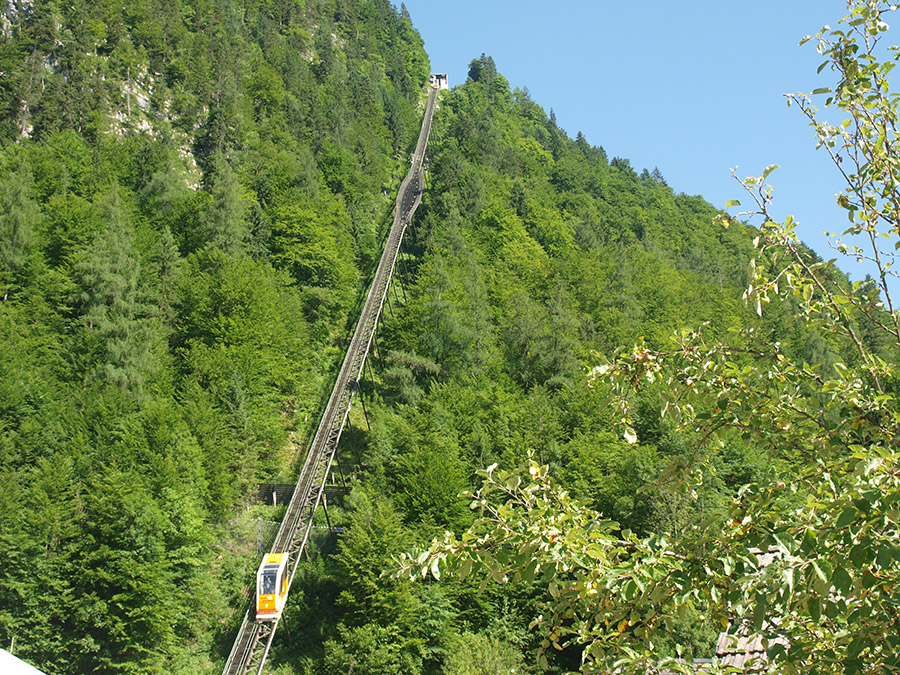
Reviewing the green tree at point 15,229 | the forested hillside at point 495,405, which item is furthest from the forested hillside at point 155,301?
the forested hillside at point 495,405

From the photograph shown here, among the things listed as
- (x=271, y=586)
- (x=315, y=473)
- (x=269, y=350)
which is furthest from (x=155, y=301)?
(x=271, y=586)

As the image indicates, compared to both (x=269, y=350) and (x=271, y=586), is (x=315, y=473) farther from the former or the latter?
(x=269, y=350)

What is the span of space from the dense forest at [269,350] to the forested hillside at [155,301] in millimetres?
175

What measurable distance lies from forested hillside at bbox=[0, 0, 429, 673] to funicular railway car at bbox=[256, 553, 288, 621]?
2.30 metres

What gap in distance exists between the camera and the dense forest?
2420 centimetres

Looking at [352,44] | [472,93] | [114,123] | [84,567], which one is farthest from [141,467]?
[472,93]

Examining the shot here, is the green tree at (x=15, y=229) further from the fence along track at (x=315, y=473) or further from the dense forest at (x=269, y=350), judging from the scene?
the fence along track at (x=315, y=473)

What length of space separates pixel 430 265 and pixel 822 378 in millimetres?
45166

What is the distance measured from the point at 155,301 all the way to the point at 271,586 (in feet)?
74.7

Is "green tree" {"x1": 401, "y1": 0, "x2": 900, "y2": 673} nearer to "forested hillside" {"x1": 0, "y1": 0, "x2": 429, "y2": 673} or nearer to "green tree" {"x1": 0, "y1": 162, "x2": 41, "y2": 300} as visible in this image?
"forested hillside" {"x1": 0, "y1": 0, "x2": 429, "y2": 673}

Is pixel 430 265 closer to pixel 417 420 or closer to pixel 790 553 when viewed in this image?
pixel 417 420

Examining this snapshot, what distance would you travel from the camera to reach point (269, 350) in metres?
40.4

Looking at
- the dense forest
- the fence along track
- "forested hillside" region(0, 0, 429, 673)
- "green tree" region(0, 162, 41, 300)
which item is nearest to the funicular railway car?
the fence along track

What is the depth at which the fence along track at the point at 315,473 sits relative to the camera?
2364cm
